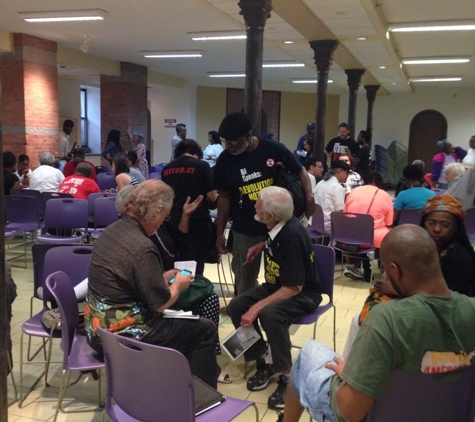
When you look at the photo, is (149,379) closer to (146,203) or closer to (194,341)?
(194,341)

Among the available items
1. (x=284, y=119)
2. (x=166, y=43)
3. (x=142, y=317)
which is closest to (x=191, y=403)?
(x=142, y=317)

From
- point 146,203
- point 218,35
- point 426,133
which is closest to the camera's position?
point 146,203

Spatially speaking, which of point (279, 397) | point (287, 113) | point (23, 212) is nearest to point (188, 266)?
point (279, 397)

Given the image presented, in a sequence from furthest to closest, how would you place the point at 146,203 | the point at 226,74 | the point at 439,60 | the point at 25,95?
the point at 226,74 → the point at 439,60 → the point at 25,95 → the point at 146,203

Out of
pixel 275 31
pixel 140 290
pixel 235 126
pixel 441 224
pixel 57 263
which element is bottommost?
pixel 57 263

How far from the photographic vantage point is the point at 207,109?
1706cm

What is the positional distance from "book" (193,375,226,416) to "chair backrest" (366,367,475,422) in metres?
0.61

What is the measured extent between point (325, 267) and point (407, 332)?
6.01ft

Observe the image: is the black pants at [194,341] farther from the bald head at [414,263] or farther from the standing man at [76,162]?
the standing man at [76,162]

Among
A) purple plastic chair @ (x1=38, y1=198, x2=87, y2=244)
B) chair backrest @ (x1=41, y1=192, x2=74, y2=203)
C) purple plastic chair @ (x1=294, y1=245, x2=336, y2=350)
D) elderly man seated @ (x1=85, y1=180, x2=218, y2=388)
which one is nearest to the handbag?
elderly man seated @ (x1=85, y1=180, x2=218, y2=388)

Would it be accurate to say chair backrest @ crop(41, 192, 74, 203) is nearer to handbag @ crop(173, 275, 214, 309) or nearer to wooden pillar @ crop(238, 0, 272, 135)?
wooden pillar @ crop(238, 0, 272, 135)

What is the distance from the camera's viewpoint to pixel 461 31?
8430 mm

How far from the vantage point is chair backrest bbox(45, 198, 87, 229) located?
5.54 metres

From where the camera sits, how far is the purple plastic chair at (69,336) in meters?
2.44
